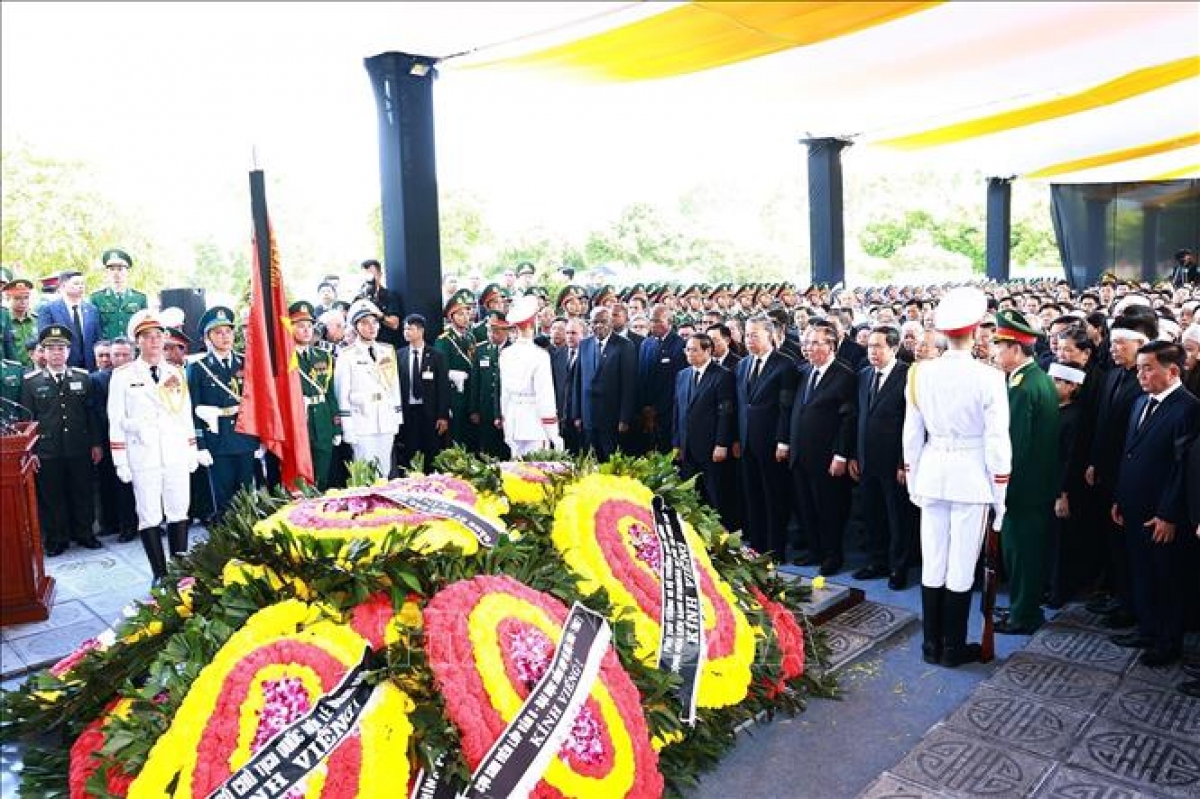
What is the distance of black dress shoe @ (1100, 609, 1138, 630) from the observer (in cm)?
470

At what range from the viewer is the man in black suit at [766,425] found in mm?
6309

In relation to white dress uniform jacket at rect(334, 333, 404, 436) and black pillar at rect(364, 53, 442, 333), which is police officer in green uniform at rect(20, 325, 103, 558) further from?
black pillar at rect(364, 53, 442, 333)

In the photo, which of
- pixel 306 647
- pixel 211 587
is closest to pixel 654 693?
pixel 306 647

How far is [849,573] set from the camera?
5.89 meters

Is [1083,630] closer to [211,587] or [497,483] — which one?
[497,483]

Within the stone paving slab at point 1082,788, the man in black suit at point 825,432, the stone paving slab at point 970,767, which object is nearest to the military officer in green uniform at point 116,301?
the man in black suit at point 825,432

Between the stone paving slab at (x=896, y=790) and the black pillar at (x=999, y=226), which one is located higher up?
the black pillar at (x=999, y=226)

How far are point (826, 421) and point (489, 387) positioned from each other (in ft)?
12.2

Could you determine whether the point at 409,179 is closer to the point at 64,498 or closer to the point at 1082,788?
the point at 64,498

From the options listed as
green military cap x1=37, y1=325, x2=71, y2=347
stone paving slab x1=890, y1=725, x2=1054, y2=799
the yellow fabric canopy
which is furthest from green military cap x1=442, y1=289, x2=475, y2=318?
stone paving slab x1=890, y1=725, x2=1054, y2=799

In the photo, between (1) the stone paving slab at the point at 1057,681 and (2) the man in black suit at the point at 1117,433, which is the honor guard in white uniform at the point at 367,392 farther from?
(2) the man in black suit at the point at 1117,433

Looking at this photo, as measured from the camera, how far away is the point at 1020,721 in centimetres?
365

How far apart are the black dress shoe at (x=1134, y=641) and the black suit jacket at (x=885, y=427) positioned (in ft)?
5.07

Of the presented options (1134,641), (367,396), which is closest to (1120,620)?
(1134,641)
